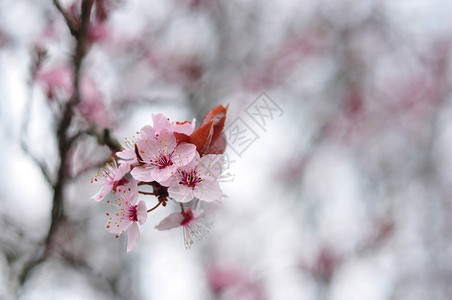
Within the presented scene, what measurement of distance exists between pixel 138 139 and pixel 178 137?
108mm

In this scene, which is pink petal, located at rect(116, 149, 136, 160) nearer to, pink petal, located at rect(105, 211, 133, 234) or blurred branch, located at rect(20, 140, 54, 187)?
pink petal, located at rect(105, 211, 133, 234)

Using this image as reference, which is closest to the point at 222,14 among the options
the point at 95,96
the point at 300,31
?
the point at 300,31

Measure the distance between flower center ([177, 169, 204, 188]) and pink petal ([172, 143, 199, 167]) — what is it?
1.2 inches

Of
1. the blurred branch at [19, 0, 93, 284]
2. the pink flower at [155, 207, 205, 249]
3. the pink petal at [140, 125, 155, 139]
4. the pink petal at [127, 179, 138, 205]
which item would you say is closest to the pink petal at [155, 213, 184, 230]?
the pink flower at [155, 207, 205, 249]

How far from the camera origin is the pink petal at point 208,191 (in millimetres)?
939

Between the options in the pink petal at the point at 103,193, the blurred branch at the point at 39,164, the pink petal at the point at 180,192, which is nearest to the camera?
the pink petal at the point at 180,192

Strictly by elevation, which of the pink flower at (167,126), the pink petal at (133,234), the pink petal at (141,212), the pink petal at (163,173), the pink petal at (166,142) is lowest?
the pink petal at (133,234)

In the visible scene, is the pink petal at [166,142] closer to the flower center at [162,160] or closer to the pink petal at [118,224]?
the flower center at [162,160]

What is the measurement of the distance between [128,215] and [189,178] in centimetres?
20

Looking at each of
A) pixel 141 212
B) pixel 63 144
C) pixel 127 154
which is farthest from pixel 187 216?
pixel 63 144

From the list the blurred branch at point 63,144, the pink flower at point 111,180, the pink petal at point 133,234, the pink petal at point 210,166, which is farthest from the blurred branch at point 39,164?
the pink petal at point 210,166

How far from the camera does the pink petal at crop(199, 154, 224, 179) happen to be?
971 mm

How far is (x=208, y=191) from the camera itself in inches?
37.9

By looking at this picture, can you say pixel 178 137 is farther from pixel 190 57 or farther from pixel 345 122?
pixel 345 122
